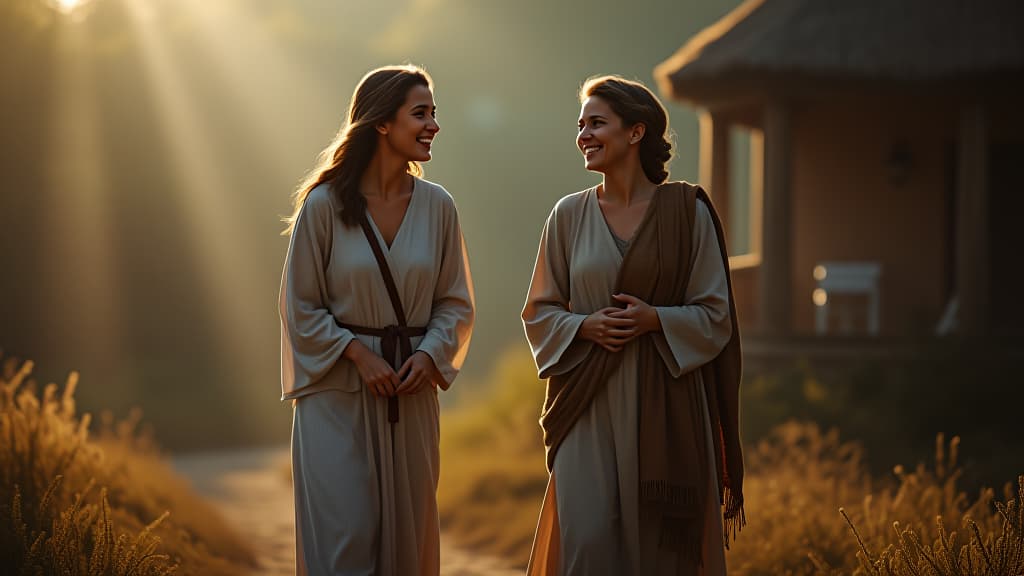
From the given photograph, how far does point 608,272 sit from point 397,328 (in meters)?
0.84

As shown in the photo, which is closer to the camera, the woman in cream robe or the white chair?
the woman in cream robe

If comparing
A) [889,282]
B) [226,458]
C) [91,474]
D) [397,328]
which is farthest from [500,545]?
[226,458]

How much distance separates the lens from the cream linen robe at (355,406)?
15.2 ft

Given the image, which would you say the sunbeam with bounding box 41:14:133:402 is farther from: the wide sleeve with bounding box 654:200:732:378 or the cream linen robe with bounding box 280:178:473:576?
the wide sleeve with bounding box 654:200:732:378

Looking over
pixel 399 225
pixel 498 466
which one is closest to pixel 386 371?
pixel 399 225

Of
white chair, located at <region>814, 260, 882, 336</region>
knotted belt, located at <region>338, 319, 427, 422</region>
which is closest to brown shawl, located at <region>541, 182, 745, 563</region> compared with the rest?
knotted belt, located at <region>338, 319, 427, 422</region>

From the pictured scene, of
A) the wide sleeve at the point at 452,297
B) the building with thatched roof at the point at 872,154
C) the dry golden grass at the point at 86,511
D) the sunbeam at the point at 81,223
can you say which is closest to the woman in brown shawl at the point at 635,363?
the wide sleeve at the point at 452,297

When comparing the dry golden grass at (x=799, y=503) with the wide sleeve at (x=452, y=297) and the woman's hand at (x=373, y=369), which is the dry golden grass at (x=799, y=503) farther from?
the woman's hand at (x=373, y=369)

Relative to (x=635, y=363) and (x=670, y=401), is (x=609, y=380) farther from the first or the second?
(x=670, y=401)

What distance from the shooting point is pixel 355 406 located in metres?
4.73

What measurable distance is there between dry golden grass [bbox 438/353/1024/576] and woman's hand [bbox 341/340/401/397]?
1.84 m

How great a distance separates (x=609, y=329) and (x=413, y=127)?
3.57 ft

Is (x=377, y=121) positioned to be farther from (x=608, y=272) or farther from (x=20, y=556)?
(x=20, y=556)

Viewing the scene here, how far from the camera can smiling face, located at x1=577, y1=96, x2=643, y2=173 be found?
15.3 feet
